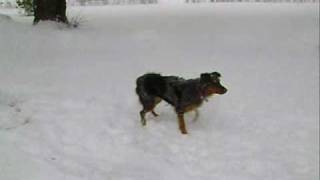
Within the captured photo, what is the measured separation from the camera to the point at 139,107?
9242 millimetres

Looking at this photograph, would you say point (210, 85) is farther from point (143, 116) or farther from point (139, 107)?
point (139, 107)

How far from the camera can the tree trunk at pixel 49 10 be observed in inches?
614

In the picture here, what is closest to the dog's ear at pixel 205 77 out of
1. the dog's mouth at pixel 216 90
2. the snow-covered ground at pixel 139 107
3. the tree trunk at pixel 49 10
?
the dog's mouth at pixel 216 90

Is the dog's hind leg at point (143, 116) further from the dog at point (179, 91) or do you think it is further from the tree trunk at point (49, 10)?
the tree trunk at point (49, 10)

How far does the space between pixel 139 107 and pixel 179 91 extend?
1.05 metres

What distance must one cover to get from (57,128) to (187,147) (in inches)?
72.4

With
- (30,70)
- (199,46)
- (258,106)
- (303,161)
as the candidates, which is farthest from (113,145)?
(199,46)

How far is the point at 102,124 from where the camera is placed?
8.36 m

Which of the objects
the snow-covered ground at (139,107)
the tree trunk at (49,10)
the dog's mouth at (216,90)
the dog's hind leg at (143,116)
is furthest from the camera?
the tree trunk at (49,10)

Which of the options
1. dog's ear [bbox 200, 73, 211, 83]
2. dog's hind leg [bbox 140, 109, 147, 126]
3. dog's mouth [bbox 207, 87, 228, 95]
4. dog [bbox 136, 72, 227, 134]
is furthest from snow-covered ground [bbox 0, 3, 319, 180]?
dog's ear [bbox 200, 73, 211, 83]

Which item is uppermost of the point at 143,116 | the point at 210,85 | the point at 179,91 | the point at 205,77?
the point at 205,77

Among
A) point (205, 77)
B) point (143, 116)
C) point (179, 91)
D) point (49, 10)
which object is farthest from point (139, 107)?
point (49, 10)

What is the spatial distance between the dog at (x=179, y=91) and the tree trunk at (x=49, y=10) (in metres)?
7.75

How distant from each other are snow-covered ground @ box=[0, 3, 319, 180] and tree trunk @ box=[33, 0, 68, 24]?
605 mm
